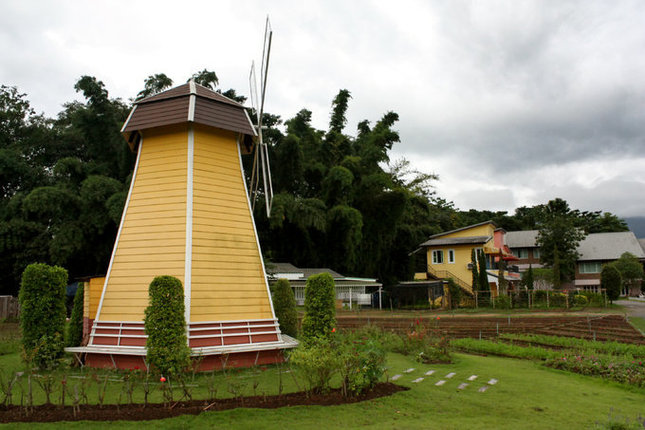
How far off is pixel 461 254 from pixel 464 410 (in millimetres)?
30474

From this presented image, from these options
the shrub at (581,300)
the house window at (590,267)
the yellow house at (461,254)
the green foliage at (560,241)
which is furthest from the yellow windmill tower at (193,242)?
the house window at (590,267)

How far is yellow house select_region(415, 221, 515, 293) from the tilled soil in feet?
93.8

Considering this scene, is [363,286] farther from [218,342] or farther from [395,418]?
[395,418]

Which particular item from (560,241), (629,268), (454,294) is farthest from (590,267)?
Answer: (454,294)

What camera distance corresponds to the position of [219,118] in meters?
11.1

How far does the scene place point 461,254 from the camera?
35.3 metres

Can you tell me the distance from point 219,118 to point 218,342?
5.11 m

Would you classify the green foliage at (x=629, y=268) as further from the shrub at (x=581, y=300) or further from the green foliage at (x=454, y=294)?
the green foliage at (x=454, y=294)

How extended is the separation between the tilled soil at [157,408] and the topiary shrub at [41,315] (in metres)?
4.00

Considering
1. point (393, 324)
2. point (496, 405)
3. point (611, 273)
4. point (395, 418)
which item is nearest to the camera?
point (395, 418)

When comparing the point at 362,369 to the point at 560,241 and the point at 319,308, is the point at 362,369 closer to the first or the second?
the point at 319,308

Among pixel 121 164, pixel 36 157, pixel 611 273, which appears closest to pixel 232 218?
pixel 121 164

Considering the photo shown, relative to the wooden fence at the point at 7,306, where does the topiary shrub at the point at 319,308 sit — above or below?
above

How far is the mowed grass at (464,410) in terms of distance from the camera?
544 centimetres
